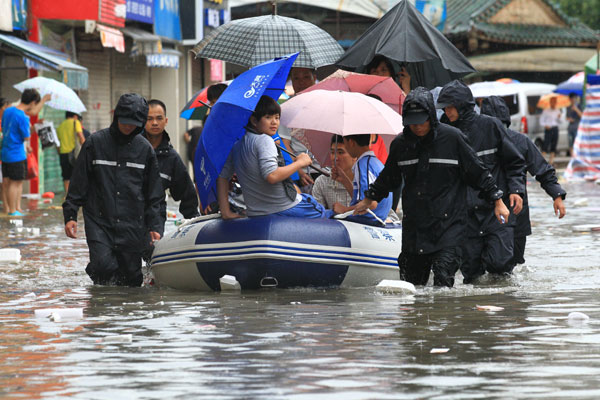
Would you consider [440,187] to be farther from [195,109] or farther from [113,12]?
[113,12]

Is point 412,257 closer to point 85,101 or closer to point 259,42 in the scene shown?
point 259,42

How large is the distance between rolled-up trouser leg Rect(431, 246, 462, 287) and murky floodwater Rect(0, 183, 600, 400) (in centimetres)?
13

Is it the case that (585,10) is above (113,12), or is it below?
above

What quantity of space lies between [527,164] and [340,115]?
1.53 m

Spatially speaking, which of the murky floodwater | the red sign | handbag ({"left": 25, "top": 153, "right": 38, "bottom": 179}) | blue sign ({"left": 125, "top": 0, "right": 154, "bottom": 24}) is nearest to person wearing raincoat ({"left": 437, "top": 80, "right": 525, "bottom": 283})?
the murky floodwater

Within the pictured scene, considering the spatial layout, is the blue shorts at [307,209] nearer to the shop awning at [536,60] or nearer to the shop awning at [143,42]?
the shop awning at [143,42]

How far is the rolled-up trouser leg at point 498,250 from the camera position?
9.68 metres

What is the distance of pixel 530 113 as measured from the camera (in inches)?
1519

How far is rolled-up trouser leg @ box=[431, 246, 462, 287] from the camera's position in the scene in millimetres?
8805

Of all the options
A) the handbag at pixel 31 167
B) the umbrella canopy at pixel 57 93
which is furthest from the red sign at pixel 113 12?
the handbag at pixel 31 167

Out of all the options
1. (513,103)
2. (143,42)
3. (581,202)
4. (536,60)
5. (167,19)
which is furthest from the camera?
(536,60)

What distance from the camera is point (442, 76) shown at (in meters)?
12.2

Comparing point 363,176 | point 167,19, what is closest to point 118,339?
point 363,176

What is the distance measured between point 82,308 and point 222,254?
4.22 feet
